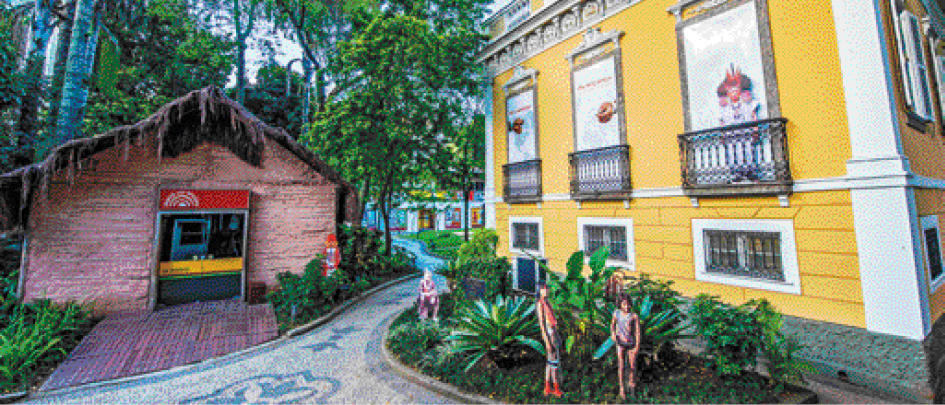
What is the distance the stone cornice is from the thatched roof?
7499 mm

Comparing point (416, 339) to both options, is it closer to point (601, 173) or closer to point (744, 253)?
point (601, 173)

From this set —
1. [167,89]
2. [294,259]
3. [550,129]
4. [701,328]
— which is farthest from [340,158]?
[701,328]

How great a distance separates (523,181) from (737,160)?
622cm

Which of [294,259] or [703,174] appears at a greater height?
[703,174]

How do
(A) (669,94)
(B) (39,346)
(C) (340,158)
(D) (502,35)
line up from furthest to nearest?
1. (C) (340,158)
2. (D) (502,35)
3. (A) (669,94)
4. (B) (39,346)

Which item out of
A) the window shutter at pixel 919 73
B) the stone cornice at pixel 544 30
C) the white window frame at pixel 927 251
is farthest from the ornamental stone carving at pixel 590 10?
the white window frame at pixel 927 251

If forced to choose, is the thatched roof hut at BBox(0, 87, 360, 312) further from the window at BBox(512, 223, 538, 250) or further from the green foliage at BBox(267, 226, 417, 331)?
the window at BBox(512, 223, 538, 250)

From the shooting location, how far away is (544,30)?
11.2 m

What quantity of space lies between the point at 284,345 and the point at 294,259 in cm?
357

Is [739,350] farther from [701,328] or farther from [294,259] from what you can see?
[294,259]

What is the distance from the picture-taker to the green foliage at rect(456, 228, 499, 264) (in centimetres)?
1061

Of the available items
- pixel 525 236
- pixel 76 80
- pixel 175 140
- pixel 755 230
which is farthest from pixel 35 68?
pixel 755 230

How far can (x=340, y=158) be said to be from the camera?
1362cm

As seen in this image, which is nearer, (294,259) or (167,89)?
(294,259)
